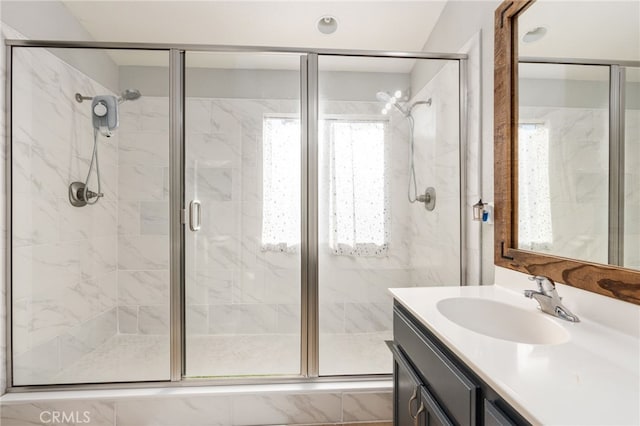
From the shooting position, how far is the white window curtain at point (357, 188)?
5.98 feet

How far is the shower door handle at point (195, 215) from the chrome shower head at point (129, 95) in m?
0.70

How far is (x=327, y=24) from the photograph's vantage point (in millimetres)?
2105

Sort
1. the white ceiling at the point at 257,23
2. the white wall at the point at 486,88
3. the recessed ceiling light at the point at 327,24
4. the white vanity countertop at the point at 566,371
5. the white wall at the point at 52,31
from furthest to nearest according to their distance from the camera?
1. the recessed ceiling light at the point at 327,24
2. the white ceiling at the point at 257,23
3. the white wall at the point at 52,31
4. the white wall at the point at 486,88
5. the white vanity countertop at the point at 566,371

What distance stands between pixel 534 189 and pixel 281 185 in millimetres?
1243

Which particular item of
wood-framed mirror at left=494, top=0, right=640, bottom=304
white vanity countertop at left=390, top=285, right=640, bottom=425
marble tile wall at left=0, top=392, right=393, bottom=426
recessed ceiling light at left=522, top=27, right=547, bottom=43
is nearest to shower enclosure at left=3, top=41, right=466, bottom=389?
marble tile wall at left=0, top=392, right=393, bottom=426

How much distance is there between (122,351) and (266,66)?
1940 millimetres

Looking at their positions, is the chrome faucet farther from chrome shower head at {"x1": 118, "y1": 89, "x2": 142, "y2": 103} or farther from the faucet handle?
chrome shower head at {"x1": 118, "y1": 89, "x2": 142, "y2": 103}

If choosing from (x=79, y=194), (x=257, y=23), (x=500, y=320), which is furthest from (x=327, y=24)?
(x=500, y=320)

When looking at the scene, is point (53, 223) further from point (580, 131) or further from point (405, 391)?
point (580, 131)

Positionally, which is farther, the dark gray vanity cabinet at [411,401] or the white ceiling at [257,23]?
the white ceiling at [257,23]

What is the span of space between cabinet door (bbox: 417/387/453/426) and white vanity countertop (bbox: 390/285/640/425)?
212 mm

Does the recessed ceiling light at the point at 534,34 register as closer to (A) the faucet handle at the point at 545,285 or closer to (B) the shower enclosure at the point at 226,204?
(B) the shower enclosure at the point at 226,204

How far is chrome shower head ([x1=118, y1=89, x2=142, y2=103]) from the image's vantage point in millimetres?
1776

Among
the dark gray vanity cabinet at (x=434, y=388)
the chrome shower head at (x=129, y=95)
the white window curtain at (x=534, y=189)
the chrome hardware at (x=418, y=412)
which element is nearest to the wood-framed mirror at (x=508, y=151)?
the white window curtain at (x=534, y=189)
